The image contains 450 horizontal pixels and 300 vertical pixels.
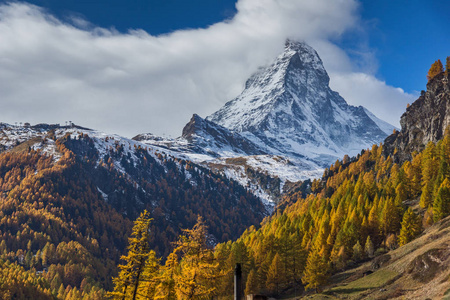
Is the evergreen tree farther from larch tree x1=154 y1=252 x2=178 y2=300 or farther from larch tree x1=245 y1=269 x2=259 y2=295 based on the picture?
larch tree x1=154 y1=252 x2=178 y2=300

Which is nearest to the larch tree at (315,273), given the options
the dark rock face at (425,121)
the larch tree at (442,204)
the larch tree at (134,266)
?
the larch tree at (442,204)

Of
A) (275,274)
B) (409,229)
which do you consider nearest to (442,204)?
(409,229)

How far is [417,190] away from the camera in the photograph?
112 metres

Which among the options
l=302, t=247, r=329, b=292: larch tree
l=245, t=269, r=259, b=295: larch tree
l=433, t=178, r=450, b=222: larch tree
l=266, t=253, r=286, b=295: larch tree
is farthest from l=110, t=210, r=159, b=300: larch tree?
l=433, t=178, r=450, b=222: larch tree

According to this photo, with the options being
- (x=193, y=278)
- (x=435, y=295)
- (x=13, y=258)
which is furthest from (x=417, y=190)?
(x=13, y=258)

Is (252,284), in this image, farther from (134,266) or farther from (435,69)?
(435,69)

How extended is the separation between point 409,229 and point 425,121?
3184 inches

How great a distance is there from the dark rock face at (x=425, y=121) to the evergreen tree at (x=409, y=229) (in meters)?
62.8

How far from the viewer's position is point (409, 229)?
8094cm

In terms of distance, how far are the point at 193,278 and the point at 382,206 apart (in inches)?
3162

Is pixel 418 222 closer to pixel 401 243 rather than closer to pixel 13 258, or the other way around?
pixel 401 243

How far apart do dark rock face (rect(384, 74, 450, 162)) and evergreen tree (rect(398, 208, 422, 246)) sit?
62.8 meters

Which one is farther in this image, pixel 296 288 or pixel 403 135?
pixel 403 135

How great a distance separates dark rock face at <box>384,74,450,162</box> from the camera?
134m
